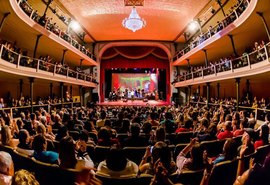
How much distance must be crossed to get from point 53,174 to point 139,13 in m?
15.6

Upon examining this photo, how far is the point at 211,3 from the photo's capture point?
15297 mm

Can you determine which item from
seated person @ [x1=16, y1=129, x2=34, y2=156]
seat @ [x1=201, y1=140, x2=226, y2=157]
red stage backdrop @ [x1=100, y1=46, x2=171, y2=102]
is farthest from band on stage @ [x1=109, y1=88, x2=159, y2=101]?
seated person @ [x1=16, y1=129, x2=34, y2=156]

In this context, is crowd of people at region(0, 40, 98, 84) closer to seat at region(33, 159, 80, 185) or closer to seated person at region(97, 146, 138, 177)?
seat at region(33, 159, 80, 185)

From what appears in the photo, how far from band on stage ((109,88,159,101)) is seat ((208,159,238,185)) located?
24.9m

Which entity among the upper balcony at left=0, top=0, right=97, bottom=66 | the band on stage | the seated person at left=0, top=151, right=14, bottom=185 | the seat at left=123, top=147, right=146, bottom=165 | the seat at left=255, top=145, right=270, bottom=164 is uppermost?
the upper balcony at left=0, top=0, right=97, bottom=66

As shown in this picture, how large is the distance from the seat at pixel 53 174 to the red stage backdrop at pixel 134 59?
2266 cm

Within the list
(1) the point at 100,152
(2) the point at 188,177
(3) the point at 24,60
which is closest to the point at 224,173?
(2) the point at 188,177

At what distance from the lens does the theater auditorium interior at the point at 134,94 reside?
301 centimetres

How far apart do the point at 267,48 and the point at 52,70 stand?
11.4 m

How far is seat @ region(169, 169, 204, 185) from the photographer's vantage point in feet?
9.20

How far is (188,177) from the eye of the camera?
2.86 m

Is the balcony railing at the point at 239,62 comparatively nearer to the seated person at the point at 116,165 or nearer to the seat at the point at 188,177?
the seat at the point at 188,177

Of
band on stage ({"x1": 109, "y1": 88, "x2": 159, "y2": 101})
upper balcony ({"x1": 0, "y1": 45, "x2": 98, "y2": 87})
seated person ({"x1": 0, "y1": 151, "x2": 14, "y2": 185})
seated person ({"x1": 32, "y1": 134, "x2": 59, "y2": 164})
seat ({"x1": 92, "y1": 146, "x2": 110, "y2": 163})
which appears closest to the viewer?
seated person ({"x1": 0, "y1": 151, "x2": 14, "y2": 185})

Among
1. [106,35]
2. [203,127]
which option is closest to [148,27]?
[106,35]
